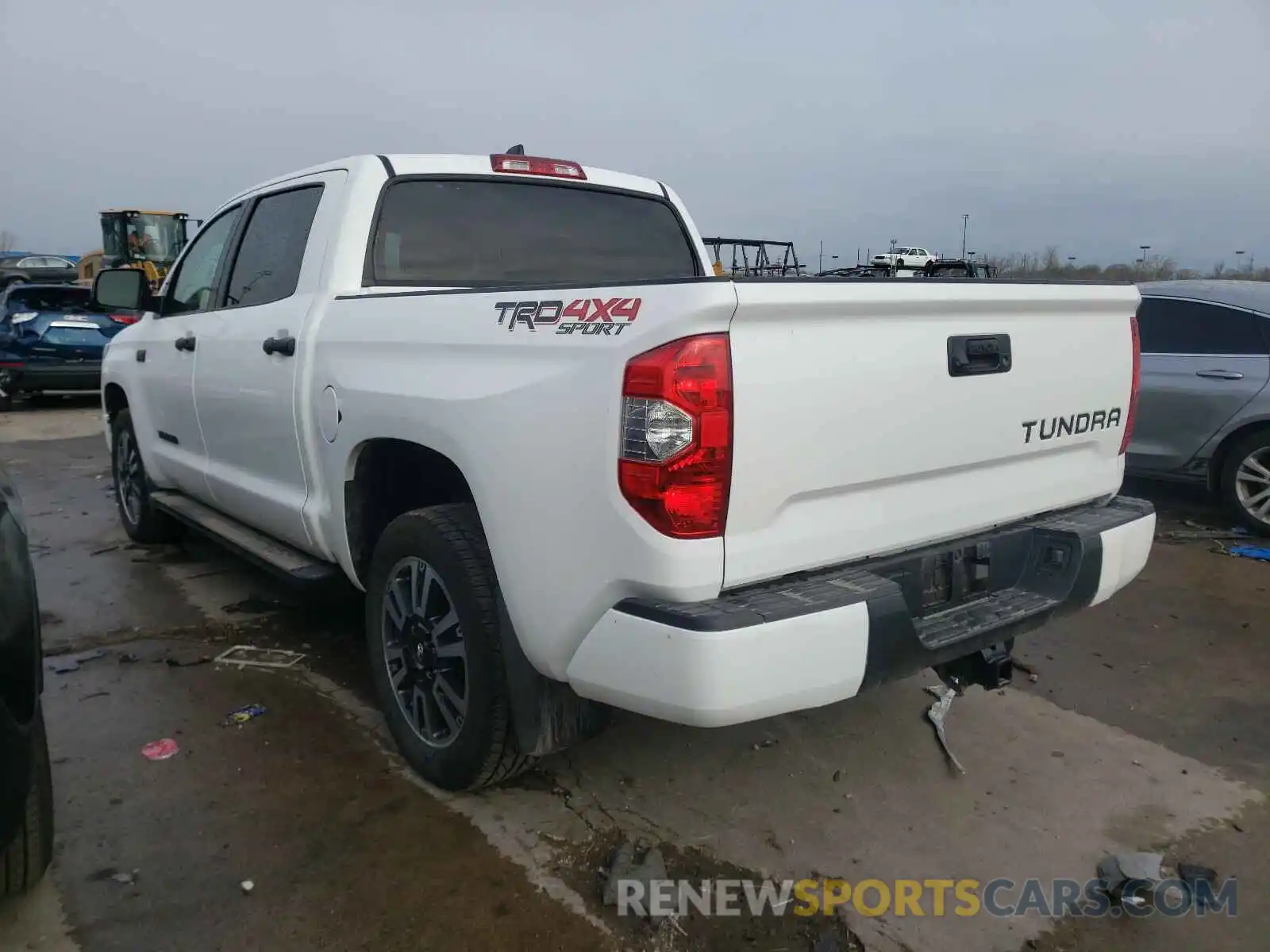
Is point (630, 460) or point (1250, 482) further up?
point (630, 460)

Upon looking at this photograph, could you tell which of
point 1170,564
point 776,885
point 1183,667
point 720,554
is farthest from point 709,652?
point 1170,564

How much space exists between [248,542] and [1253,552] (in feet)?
18.7

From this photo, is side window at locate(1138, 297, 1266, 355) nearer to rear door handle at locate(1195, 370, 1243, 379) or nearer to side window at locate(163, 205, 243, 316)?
rear door handle at locate(1195, 370, 1243, 379)

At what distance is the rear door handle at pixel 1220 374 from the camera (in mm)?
6207

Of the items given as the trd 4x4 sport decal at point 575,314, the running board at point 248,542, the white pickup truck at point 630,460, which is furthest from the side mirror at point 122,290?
the trd 4x4 sport decal at point 575,314

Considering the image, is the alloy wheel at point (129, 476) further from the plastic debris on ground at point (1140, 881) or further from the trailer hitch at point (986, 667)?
the plastic debris on ground at point (1140, 881)

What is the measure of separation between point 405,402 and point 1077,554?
79.2 inches

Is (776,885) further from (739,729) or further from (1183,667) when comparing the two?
(1183,667)

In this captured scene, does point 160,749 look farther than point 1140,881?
Yes

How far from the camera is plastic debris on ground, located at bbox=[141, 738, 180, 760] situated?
327cm

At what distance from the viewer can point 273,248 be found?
13.0ft

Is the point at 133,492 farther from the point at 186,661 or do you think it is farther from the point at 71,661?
the point at 186,661

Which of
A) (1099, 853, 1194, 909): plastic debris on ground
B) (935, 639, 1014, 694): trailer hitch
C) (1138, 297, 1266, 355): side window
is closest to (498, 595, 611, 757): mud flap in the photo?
(935, 639, 1014, 694): trailer hitch

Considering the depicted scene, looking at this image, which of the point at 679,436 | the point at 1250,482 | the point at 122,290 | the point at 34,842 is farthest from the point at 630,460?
the point at 1250,482
